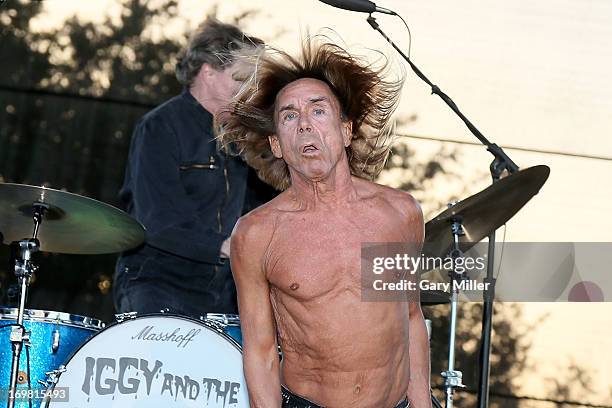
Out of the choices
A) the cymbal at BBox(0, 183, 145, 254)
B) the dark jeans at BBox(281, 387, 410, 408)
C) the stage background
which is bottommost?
the dark jeans at BBox(281, 387, 410, 408)

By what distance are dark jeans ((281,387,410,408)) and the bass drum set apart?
37.9 inches

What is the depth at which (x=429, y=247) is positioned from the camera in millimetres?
5117

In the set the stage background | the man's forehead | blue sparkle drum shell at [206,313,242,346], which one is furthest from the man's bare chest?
the stage background

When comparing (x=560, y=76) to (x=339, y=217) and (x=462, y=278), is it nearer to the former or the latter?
(x=462, y=278)

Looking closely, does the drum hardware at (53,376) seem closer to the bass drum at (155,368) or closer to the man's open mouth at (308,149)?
the bass drum at (155,368)

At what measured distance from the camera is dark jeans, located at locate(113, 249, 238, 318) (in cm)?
500

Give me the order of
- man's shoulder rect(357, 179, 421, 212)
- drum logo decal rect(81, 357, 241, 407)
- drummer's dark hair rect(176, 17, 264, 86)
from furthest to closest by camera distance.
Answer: drummer's dark hair rect(176, 17, 264, 86)
drum logo decal rect(81, 357, 241, 407)
man's shoulder rect(357, 179, 421, 212)

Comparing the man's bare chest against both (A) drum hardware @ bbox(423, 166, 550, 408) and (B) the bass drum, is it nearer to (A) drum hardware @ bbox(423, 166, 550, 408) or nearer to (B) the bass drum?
(B) the bass drum

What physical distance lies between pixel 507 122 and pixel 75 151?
9.02ft

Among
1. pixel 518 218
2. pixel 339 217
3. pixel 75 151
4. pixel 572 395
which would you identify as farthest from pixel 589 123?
pixel 339 217

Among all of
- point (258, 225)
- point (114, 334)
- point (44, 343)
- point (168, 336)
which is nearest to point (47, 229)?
point (44, 343)

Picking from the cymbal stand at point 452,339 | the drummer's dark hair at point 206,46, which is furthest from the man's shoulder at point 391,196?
the drummer's dark hair at point 206,46

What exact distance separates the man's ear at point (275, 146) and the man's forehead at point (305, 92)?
13cm

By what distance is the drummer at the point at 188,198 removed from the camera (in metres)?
5.00
